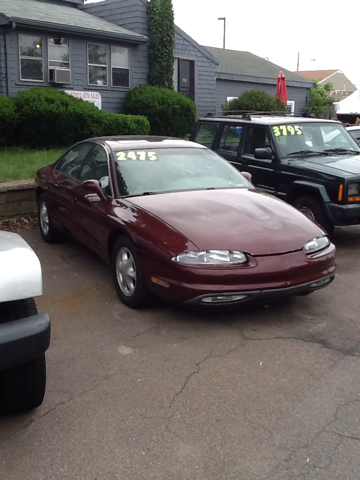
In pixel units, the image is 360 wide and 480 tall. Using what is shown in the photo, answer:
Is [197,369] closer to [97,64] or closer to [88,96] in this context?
[88,96]

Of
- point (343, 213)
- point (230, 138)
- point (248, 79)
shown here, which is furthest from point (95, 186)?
point (248, 79)

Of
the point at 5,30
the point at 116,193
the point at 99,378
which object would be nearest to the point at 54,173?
the point at 116,193

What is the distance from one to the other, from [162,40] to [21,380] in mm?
18240

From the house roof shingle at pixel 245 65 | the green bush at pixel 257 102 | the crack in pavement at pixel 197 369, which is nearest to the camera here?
the crack in pavement at pixel 197 369

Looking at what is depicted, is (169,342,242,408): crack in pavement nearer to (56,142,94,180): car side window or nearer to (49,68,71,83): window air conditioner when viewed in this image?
(56,142,94,180): car side window

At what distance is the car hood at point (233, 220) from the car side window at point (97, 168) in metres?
0.58

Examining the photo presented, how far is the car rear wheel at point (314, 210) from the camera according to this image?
6.97m

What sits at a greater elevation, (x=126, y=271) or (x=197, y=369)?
(x=126, y=271)

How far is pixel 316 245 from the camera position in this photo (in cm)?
473

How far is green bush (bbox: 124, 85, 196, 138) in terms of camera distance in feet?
59.6

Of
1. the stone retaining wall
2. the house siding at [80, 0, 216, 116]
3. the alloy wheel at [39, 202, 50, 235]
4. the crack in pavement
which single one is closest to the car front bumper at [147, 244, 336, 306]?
the crack in pavement

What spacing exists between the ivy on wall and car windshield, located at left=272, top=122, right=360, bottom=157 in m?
12.5

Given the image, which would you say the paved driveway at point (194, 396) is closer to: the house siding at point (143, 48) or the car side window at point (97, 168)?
the car side window at point (97, 168)

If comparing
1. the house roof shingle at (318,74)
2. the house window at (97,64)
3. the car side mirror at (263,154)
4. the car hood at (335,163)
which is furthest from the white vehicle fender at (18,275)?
the house roof shingle at (318,74)
